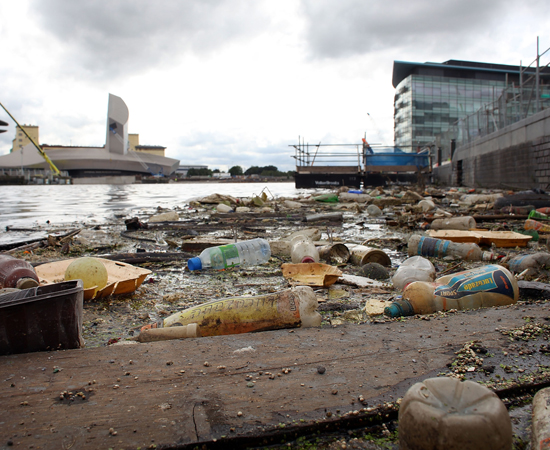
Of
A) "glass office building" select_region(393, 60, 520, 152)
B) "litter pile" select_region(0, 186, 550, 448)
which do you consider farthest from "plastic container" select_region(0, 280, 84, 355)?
"glass office building" select_region(393, 60, 520, 152)

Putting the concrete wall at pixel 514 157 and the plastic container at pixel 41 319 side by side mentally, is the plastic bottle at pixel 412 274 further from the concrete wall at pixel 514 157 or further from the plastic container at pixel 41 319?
the concrete wall at pixel 514 157

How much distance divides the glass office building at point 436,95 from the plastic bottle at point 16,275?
5786 cm

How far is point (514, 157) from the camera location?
41.7ft

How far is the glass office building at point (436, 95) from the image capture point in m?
56.7

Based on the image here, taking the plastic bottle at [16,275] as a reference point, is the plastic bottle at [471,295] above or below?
below

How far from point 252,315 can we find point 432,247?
9.65ft

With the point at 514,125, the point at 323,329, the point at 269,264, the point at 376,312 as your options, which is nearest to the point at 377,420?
the point at 323,329

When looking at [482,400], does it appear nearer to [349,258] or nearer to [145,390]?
[145,390]

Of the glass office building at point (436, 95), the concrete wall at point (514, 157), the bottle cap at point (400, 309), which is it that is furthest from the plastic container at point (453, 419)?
the glass office building at point (436, 95)

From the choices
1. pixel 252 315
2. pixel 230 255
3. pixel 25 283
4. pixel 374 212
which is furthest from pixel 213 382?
pixel 374 212

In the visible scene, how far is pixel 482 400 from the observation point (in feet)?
3.21

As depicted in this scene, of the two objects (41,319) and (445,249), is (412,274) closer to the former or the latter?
(445,249)

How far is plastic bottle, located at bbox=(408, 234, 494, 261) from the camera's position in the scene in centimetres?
411

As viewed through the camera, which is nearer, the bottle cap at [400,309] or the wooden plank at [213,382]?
the wooden plank at [213,382]
